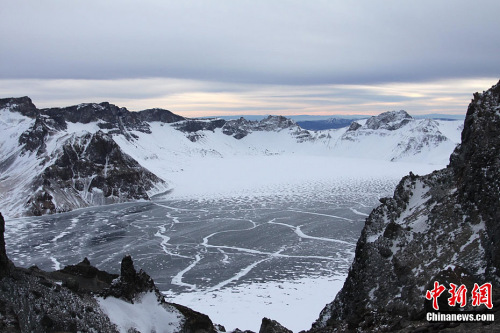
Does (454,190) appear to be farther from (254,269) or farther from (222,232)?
(222,232)

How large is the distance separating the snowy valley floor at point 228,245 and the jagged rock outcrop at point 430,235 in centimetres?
1554

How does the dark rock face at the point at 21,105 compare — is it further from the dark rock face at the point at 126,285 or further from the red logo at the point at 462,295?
the red logo at the point at 462,295

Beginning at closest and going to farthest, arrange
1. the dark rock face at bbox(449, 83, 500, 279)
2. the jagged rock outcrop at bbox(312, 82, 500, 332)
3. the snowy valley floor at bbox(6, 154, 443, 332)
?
the jagged rock outcrop at bbox(312, 82, 500, 332) < the dark rock face at bbox(449, 83, 500, 279) < the snowy valley floor at bbox(6, 154, 443, 332)

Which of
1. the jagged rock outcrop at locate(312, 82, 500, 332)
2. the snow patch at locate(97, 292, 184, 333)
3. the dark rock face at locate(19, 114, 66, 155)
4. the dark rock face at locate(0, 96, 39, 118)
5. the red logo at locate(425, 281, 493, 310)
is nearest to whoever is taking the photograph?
the red logo at locate(425, 281, 493, 310)

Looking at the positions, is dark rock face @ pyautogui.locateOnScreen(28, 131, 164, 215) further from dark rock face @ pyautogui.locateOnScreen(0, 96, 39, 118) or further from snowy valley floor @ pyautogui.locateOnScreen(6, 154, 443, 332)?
dark rock face @ pyautogui.locateOnScreen(0, 96, 39, 118)

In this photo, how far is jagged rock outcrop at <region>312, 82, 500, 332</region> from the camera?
67.5ft

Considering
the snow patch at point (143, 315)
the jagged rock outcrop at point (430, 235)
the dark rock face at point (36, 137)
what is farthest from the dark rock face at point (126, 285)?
the dark rock face at point (36, 137)

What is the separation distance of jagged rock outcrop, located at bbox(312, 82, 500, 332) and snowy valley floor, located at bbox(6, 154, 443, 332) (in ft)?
51.0

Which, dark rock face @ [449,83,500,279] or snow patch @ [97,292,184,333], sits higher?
dark rock face @ [449,83,500,279]

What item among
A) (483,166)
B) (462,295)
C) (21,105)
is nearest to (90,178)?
(21,105)

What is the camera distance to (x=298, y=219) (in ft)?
291

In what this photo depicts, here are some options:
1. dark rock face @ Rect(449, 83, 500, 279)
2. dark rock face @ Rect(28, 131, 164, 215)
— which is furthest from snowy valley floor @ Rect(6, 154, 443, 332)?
dark rock face @ Rect(449, 83, 500, 279)

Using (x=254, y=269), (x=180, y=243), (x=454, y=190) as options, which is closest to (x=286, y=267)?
(x=254, y=269)

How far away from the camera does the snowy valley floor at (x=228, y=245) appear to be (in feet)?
148
